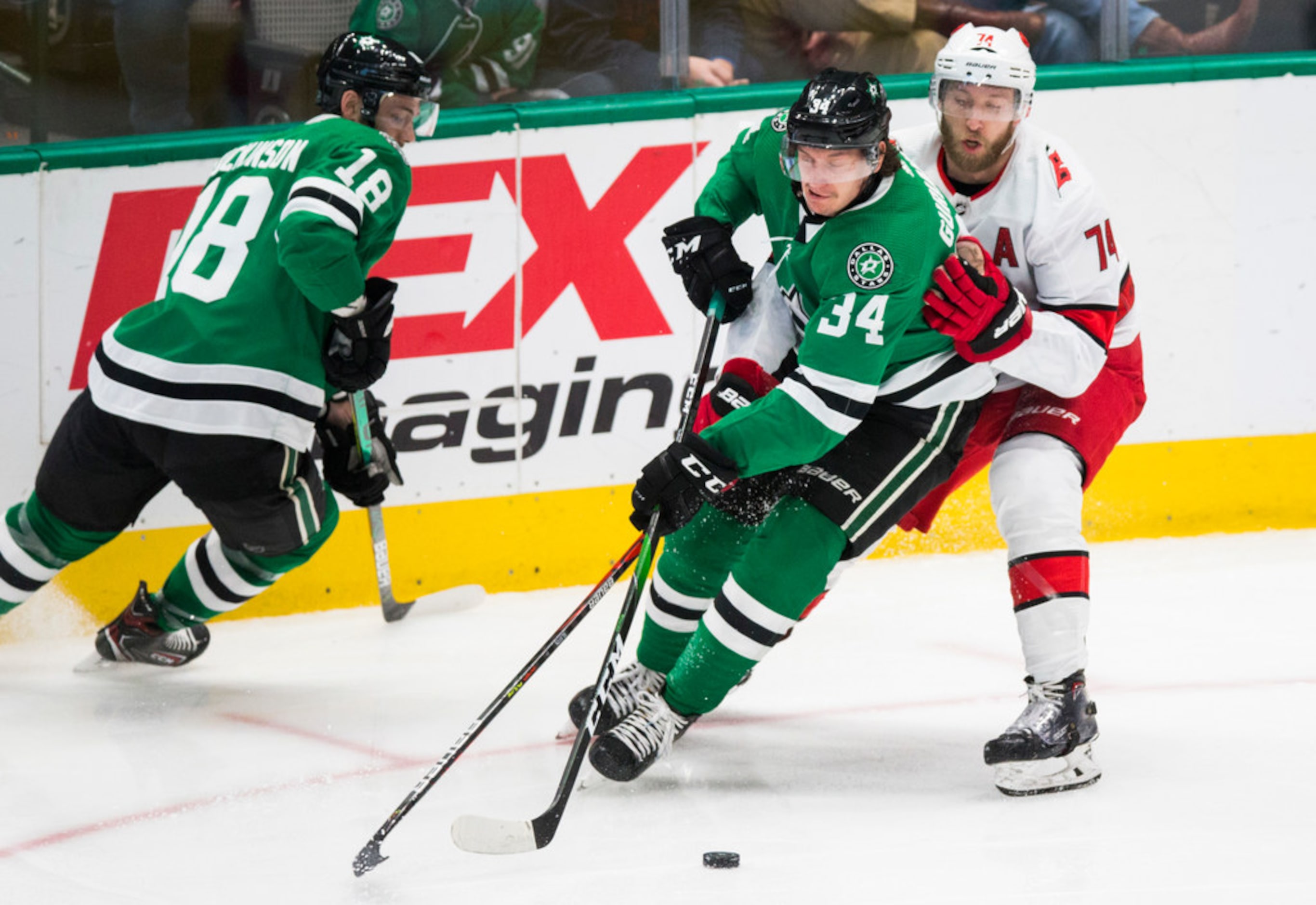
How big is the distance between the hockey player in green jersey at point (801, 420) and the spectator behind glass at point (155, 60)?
1.59 meters

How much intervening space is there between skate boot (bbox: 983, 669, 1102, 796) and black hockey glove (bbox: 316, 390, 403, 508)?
4.65 ft

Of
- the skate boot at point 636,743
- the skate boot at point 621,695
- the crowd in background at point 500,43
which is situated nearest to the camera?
the skate boot at point 636,743

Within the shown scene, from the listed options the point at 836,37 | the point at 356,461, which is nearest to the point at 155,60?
the point at 356,461

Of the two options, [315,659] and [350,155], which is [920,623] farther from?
[350,155]

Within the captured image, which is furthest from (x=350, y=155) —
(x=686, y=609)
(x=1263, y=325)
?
(x=1263, y=325)

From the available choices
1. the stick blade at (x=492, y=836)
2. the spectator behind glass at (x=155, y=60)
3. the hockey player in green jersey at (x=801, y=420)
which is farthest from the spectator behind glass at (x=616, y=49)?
the stick blade at (x=492, y=836)

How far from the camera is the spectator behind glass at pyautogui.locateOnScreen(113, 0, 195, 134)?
3646 millimetres

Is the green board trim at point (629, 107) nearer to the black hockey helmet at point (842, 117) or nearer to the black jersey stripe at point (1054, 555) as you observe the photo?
the black hockey helmet at point (842, 117)

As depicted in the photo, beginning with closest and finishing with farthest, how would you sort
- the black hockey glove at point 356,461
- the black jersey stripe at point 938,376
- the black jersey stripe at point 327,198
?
the black jersey stripe at point 938,376 < the black jersey stripe at point 327,198 < the black hockey glove at point 356,461

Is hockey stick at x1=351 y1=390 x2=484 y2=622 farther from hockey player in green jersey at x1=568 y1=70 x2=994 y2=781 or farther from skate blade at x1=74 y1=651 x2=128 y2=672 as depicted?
hockey player in green jersey at x1=568 y1=70 x2=994 y2=781

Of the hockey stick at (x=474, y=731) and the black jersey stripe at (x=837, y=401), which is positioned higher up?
the black jersey stripe at (x=837, y=401)

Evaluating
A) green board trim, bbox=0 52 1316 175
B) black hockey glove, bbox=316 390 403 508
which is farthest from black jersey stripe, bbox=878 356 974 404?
green board trim, bbox=0 52 1316 175

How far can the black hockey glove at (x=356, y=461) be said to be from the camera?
10.3ft

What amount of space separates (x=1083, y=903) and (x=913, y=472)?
2.59 feet
